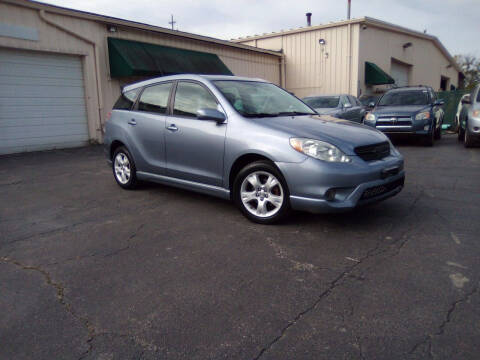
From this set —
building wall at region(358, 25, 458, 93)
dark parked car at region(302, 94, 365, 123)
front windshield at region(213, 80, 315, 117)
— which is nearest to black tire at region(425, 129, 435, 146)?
dark parked car at region(302, 94, 365, 123)

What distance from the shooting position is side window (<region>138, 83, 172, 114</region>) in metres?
5.44

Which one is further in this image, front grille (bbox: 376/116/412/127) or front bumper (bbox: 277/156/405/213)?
front grille (bbox: 376/116/412/127)

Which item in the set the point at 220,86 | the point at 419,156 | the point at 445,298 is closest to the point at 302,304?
the point at 445,298

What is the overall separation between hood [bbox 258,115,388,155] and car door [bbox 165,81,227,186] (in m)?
0.64

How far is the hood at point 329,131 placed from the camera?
408 centimetres

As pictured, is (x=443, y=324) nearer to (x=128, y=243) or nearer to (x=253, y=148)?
(x=253, y=148)

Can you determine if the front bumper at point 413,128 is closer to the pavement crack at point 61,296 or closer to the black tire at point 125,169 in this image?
the black tire at point 125,169

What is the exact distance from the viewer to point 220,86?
497 cm

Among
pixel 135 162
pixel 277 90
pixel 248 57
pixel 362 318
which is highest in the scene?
pixel 248 57

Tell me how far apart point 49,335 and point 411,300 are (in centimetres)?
237

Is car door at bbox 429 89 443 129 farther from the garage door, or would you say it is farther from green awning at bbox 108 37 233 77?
the garage door

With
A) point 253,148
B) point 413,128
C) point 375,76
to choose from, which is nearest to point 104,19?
point 413,128

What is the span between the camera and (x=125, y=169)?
6.21 metres

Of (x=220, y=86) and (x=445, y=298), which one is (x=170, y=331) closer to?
(x=445, y=298)
